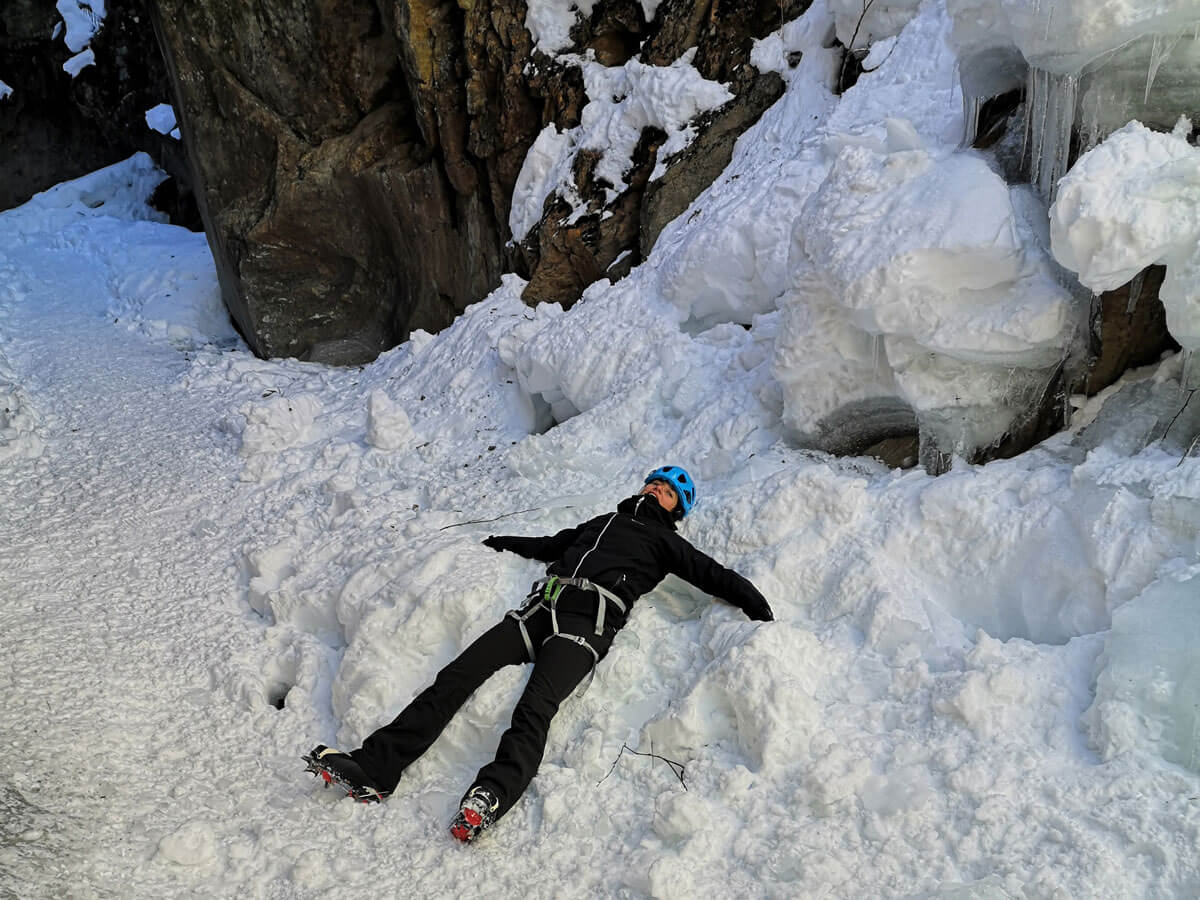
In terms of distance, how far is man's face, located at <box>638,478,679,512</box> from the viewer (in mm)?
4094

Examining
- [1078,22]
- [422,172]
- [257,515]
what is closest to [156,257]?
[422,172]

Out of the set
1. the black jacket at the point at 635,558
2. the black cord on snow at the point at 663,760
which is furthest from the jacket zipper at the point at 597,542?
the black cord on snow at the point at 663,760

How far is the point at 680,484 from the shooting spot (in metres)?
4.15

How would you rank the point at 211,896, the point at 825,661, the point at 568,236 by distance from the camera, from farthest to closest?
the point at 568,236 → the point at 825,661 → the point at 211,896

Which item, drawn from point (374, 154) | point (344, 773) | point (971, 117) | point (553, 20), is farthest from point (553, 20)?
point (344, 773)

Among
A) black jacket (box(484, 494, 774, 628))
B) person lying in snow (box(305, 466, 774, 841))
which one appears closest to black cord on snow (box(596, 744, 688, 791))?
person lying in snow (box(305, 466, 774, 841))

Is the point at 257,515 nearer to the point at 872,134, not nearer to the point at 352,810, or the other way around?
the point at 352,810

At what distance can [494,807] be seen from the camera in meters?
3.07

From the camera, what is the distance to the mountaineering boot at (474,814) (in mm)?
3039

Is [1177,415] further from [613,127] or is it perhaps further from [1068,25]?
[613,127]

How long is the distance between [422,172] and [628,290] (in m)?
3.51

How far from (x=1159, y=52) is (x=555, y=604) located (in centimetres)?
284

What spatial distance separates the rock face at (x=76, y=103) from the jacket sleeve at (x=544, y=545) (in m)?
12.4

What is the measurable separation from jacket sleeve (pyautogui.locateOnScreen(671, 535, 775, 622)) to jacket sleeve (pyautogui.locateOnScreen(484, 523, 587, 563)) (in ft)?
1.68
